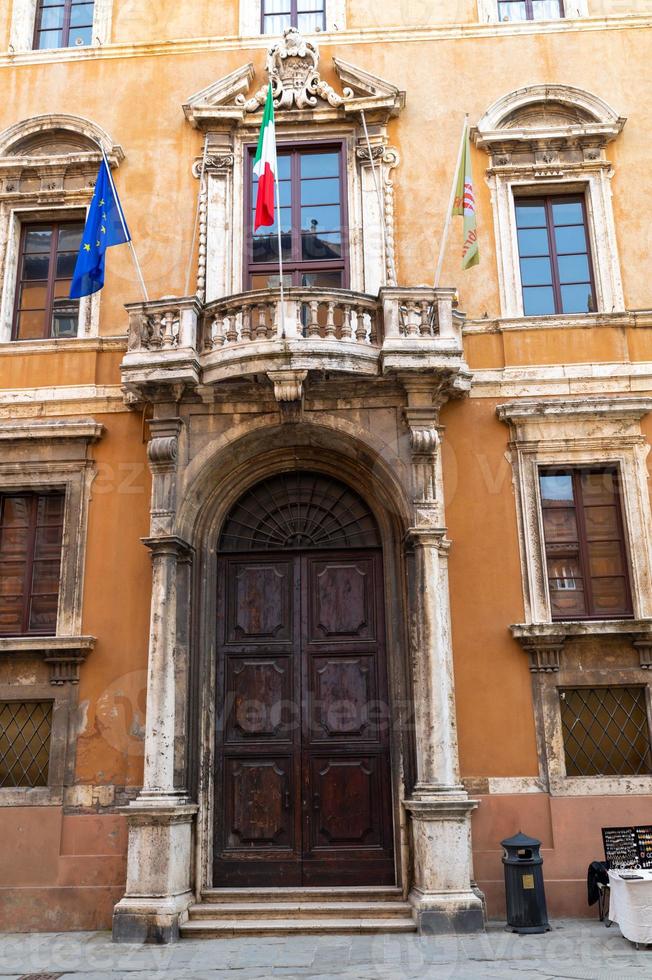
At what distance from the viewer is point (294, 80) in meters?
12.9

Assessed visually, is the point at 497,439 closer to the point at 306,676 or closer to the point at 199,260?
the point at 306,676

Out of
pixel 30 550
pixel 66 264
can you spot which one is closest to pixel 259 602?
pixel 30 550

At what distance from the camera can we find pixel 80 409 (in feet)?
38.9

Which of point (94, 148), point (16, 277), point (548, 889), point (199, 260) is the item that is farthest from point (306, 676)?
point (94, 148)

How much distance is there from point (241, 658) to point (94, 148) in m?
7.33

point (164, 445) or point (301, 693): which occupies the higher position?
point (164, 445)

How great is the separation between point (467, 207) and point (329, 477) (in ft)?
12.0

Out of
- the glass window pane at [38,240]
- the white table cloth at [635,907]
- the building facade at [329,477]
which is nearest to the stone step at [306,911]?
the building facade at [329,477]

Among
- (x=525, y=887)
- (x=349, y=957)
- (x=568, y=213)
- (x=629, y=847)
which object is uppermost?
(x=568, y=213)

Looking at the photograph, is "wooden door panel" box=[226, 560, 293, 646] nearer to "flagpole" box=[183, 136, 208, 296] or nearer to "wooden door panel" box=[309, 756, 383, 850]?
"wooden door panel" box=[309, 756, 383, 850]

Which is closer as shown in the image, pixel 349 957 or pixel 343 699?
pixel 349 957

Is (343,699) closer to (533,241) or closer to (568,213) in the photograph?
(533,241)

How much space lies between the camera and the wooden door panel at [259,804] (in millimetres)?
10641

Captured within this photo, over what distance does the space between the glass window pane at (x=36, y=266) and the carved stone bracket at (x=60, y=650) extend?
5.05 m
